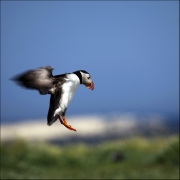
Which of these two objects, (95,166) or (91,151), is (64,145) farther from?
(95,166)

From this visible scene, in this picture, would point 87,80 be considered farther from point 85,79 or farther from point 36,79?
point 36,79

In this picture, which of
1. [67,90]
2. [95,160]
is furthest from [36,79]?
[95,160]

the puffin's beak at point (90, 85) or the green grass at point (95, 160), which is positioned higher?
the puffin's beak at point (90, 85)

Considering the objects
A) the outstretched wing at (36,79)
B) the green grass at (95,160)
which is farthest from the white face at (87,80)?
the green grass at (95,160)

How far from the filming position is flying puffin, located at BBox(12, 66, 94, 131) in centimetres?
188

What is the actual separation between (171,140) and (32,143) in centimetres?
512

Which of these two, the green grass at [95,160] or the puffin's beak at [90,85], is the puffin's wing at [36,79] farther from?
the green grass at [95,160]

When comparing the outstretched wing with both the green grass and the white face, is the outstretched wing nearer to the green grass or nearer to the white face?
the white face

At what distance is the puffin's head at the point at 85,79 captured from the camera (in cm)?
188

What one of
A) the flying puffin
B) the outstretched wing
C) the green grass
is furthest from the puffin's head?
the green grass

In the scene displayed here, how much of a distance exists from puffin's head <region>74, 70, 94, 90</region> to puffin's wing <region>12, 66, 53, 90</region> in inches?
6.3

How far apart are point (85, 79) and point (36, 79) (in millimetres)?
245

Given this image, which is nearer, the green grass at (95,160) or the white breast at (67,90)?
the white breast at (67,90)

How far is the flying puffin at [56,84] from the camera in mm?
1885
